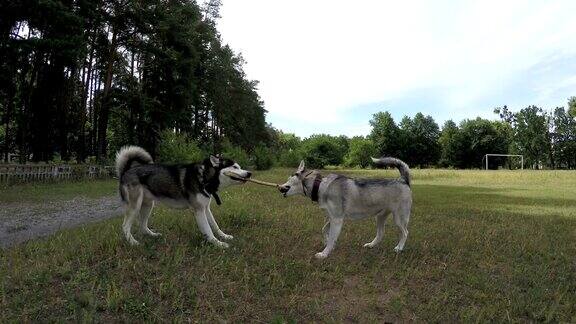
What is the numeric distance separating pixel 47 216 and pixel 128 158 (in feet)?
22.0

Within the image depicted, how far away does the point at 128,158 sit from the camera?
8062 mm

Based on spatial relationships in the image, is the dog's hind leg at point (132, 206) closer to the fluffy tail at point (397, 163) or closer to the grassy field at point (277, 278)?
the grassy field at point (277, 278)

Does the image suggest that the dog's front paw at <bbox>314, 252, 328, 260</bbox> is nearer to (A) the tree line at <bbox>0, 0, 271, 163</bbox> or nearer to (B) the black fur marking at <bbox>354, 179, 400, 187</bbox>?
(B) the black fur marking at <bbox>354, 179, 400, 187</bbox>

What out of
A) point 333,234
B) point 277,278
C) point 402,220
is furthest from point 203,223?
point 402,220

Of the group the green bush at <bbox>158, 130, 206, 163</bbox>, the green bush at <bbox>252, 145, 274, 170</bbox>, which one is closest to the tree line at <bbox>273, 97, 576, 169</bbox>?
the green bush at <bbox>252, 145, 274, 170</bbox>

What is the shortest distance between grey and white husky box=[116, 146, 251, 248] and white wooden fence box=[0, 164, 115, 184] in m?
18.5

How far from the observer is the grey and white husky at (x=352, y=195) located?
795 centimetres

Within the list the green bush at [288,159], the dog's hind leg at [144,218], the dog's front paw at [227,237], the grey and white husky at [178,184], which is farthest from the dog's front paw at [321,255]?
the green bush at [288,159]

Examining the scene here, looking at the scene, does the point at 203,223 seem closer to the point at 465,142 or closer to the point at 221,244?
the point at 221,244

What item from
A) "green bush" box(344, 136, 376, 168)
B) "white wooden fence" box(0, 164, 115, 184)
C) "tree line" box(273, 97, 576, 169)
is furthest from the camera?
"green bush" box(344, 136, 376, 168)

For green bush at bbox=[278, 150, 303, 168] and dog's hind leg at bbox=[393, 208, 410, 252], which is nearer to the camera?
dog's hind leg at bbox=[393, 208, 410, 252]

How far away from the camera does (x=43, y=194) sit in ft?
63.1

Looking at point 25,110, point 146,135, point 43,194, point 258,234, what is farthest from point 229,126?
point 258,234

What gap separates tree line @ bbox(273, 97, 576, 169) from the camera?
93.8 metres
